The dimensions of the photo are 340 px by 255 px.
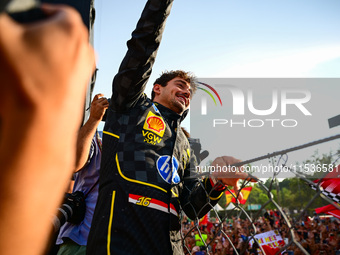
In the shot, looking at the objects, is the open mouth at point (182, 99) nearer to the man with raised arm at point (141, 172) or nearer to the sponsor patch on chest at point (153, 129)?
the man with raised arm at point (141, 172)

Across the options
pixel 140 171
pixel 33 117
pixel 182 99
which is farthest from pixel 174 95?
pixel 33 117

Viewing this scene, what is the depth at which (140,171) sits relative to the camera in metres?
1.54

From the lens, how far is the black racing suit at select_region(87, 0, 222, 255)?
4.54ft

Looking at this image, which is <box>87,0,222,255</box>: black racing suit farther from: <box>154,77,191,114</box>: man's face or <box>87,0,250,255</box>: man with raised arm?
<box>154,77,191,114</box>: man's face

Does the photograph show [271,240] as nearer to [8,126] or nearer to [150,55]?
[150,55]

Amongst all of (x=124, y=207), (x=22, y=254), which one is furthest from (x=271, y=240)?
(x=22, y=254)

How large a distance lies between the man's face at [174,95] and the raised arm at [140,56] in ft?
1.50

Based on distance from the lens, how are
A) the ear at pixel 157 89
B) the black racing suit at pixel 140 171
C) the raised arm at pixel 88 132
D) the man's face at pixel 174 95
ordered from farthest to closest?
the ear at pixel 157 89 < the man's face at pixel 174 95 < the raised arm at pixel 88 132 < the black racing suit at pixel 140 171

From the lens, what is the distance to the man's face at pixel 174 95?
2.13 metres

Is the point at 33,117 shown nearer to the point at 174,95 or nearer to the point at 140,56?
the point at 140,56

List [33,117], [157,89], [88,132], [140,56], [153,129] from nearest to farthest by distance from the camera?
[33,117] → [140,56] → [153,129] → [88,132] → [157,89]

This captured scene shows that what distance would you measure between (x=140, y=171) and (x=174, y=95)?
2.78 ft

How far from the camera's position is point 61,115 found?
0.30 m

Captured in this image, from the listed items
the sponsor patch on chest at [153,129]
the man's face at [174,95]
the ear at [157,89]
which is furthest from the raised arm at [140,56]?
the ear at [157,89]
